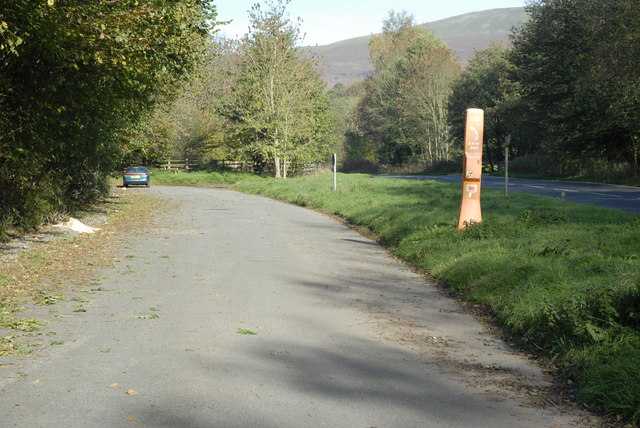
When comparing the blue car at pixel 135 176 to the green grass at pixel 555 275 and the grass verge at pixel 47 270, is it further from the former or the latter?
the green grass at pixel 555 275

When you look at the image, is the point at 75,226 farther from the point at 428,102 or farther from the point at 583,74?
the point at 428,102

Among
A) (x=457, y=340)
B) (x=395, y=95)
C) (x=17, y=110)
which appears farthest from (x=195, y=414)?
(x=395, y=95)

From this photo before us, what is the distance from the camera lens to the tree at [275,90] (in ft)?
176

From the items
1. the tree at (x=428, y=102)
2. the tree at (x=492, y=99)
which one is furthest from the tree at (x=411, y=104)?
the tree at (x=492, y=99)

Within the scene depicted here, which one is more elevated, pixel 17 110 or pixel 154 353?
pixel 17 110

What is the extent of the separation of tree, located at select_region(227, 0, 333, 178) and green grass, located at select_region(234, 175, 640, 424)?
116 ft

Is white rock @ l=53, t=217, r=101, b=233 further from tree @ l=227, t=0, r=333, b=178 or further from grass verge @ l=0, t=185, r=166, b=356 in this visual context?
Answer: tree @ l=227, t=0, r=333, b=178

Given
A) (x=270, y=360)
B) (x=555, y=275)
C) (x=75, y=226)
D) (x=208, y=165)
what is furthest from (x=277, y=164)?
(x=270, y=360)

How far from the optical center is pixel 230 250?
14.5m

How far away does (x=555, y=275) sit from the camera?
29.5 ft

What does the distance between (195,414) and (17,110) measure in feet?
35.3

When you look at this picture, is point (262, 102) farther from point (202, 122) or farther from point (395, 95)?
point (395, 95)

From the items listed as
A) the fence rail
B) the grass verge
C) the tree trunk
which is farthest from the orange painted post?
the fence rail

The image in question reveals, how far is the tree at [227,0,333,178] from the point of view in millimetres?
53688
